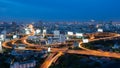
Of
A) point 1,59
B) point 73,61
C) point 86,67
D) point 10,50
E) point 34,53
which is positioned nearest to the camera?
point 86,67

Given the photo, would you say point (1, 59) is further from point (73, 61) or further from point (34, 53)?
point (73, 61)

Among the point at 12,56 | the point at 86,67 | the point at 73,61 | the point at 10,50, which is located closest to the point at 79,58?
the point at 73,61

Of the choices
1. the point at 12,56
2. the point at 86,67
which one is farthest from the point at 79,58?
the point at 12,56

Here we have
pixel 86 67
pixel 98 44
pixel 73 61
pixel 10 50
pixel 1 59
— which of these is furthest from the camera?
pixel 98 44

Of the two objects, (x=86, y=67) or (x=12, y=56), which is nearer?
(x=86, y=67)

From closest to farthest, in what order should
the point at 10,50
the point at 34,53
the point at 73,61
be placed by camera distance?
the point at 73,61 < the point at 34,53 < the point at 10,50

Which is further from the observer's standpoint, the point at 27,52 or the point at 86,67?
the point at 27,52

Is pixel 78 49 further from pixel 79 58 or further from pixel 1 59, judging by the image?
pixel 1 59

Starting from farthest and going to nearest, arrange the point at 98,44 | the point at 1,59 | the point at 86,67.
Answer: the point at 98,44 → the point at 1,59 → the point at 86,67
